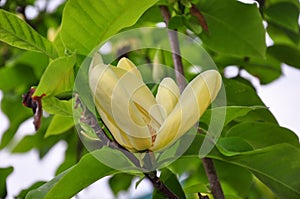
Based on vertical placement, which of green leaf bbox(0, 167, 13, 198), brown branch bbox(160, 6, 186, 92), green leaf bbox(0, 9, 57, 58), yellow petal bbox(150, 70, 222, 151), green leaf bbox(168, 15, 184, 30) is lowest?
green leaf bbox(0, 167, 13, 198)

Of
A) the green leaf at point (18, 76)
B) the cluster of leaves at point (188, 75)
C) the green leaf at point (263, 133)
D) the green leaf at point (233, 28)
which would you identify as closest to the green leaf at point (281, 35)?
the cluster of leaves at point (188, 75)

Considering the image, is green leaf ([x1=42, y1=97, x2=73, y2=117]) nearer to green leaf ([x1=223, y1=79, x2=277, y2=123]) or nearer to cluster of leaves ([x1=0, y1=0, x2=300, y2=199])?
cluster of leaves ([x1=0, y1=0, x2=300, y2=199])

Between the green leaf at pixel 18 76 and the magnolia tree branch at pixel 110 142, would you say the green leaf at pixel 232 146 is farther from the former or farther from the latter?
the green leaf at pixel 18 76

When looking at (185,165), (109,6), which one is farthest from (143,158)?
(185,165)

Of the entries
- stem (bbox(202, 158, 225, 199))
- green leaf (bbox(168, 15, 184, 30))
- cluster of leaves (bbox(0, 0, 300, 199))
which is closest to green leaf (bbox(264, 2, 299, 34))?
cluster of leaves (bbox(0, 0, 300, 199))

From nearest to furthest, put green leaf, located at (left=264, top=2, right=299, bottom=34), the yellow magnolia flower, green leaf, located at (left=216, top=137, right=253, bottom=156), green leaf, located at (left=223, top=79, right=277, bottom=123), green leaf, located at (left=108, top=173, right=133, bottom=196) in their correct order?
1. the yellow magnolia flower
2. green leaf, located at (left=216, top=137, right=253, bottom=156)
3. green leaf, located at (left=223, top=79, right=277, bottom=123)
4. green leaf, located at (left=264, top=2, right=299, bottom=34)
5. green leaf, located at (left=108, top=173, right=133, bottom=196)

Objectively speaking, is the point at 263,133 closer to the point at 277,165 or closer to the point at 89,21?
the point at 277,165
